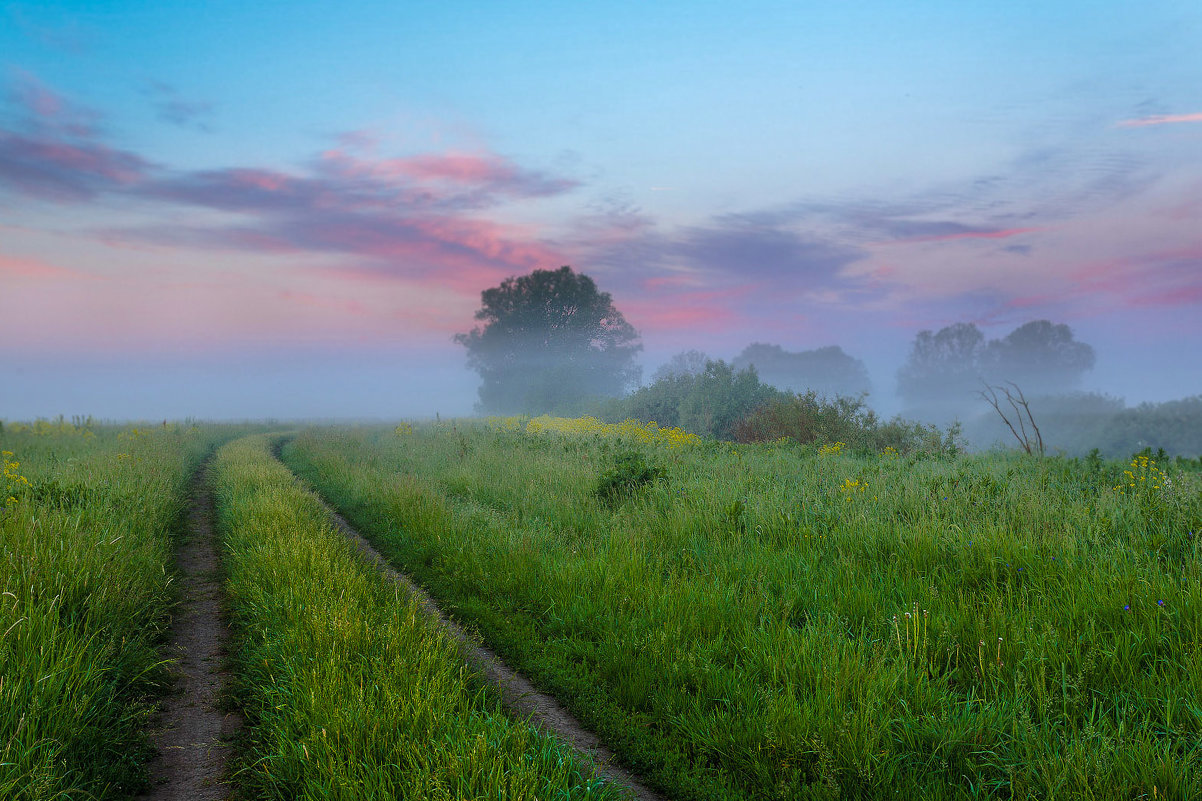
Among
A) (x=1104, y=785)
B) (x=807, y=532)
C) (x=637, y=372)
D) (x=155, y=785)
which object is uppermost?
(x=637, y=372)

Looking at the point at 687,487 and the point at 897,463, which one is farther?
the point at 897,463

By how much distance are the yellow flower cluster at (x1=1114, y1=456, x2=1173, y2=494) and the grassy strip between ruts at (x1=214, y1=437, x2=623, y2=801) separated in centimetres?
862

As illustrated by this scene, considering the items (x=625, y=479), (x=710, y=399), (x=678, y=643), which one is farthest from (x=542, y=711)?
(x=710, y=399)

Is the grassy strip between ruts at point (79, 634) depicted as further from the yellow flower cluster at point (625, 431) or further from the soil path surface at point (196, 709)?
the yellow flower cluster at point (625, 431)

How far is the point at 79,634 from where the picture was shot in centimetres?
490

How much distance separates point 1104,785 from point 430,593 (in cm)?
607

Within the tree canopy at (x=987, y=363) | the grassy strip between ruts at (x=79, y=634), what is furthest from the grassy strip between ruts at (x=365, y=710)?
the tree canopy at (x=987, y=363)

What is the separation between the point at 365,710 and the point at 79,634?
319 cm

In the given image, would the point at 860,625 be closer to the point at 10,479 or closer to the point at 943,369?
the point at 10,479

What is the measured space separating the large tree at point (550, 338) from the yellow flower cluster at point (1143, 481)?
43852 millimetres

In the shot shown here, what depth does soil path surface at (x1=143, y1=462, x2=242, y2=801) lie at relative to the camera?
11.9ft

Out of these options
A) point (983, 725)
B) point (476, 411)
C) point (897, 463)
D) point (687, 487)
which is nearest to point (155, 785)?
point (983, 725)

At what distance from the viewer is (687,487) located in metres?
9.99

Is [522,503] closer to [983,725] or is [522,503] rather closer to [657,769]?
[657,769]
